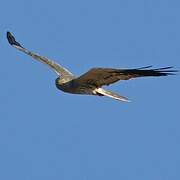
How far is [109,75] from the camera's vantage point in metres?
10.7

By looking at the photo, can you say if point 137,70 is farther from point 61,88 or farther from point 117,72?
point 61,88

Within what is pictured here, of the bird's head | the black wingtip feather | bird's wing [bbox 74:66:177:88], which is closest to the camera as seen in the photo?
bird's wing [bbox 74:66:177:88]

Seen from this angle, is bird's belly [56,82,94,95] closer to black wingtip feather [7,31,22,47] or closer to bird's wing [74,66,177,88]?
bird's wing [74,66,177,88]

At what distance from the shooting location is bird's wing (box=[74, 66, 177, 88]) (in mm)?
10136

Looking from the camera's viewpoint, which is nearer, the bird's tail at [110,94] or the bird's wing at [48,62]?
the bird's tail at [110,94]

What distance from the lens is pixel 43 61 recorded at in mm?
13305

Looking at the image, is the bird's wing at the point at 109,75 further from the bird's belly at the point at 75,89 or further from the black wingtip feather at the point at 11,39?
the black wingtip feather at the point at 11,39

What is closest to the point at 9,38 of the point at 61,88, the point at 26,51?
the point at 26,51

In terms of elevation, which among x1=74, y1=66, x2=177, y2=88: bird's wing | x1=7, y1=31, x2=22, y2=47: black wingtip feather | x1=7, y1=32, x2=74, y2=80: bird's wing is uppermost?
x1=7, y1=31, x2=22, y2=47: black wingtip feather

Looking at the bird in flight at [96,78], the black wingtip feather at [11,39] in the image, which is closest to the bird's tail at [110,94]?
the bird in flight at [96,78]

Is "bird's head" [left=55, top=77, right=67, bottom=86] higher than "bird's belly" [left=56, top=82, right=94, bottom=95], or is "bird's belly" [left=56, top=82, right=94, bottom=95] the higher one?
"bird's head" [left=55, top=77, right=67, bottom=86]

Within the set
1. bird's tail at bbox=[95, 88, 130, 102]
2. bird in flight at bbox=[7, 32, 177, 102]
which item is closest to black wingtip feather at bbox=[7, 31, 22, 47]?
bird in flight at bbox=[7, 32, 177, 102]

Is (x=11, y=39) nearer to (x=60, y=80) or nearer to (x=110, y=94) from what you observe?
(x=60, y=80)

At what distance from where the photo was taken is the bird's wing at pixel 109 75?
1014 centimetres
